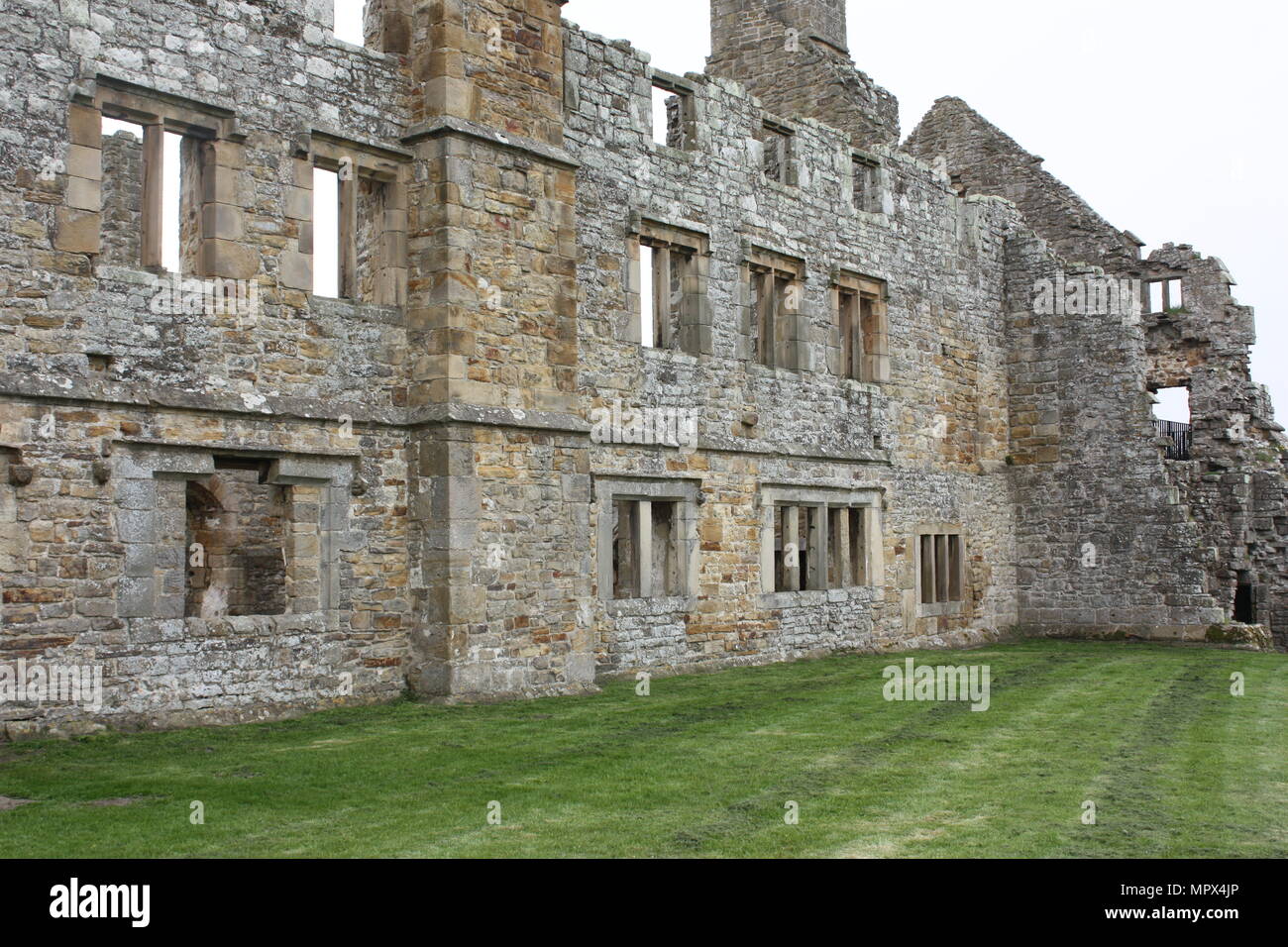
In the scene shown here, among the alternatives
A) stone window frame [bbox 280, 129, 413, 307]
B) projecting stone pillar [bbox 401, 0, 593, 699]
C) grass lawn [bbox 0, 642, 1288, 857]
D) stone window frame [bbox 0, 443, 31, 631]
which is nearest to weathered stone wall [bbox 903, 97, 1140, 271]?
grass lawn [bbox 0, 642, 1288, 857]

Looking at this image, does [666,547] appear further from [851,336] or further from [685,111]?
[685,111]

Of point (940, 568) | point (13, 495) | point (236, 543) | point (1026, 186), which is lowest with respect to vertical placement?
point (940, 568)

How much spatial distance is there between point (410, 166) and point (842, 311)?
853 cm

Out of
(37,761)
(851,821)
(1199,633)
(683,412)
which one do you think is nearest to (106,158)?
(683,412)

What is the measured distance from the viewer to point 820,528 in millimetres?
18906

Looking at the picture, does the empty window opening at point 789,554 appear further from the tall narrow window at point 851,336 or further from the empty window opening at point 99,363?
the empty window opening at point 99,363

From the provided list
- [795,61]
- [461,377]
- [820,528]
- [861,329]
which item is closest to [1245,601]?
[861,329]

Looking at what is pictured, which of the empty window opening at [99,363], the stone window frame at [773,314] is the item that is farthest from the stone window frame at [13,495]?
the stone window frame at [773,314]

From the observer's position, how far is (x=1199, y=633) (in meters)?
22.0

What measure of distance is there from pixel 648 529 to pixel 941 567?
24.4 feet

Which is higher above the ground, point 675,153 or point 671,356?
point 675,153

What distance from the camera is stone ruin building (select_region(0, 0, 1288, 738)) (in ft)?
35.8

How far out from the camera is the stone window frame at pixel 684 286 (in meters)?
16.4

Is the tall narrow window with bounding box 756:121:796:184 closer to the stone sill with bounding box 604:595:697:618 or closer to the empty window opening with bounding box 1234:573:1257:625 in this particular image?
the stone sill with bounding box 604:595:697:618
